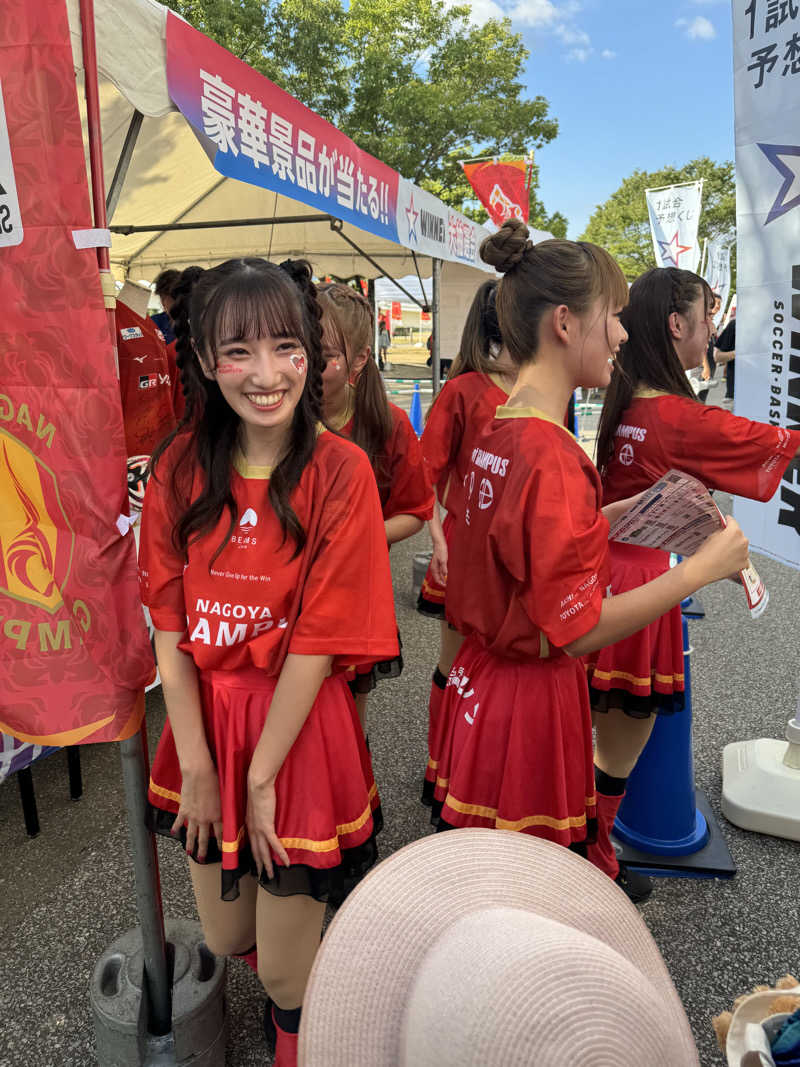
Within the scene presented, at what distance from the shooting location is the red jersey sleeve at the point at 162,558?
4.44ft

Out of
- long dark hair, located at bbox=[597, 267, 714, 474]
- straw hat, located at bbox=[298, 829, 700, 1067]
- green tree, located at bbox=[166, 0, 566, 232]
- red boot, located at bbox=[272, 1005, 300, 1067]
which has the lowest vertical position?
red boot, located at bbox=[272, 1005, 300, 1067]

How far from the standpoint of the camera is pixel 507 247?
1493mm

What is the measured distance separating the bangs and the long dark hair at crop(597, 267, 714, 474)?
3.55 ft

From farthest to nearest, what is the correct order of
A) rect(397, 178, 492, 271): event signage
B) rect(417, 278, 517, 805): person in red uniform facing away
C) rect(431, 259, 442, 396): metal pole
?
rect(431, 259, 442, 396): metal pole → rect(397, 178, 492, 271): event signage → rect(417, 278, 517, 805): person in red uniform facing away

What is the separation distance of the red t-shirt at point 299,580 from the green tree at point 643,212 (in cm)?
2882

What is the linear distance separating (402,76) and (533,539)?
17577mm

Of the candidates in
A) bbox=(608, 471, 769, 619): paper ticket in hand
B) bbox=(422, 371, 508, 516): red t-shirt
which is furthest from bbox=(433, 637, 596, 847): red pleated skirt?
bbox=(422, 371, 508, 516): red t-shirt

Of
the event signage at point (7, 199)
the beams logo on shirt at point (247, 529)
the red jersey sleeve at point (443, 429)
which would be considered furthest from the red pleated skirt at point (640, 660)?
the event signage at point (7, 199)

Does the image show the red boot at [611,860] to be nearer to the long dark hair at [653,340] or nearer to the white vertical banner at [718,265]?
the long dark hair at [653,340]

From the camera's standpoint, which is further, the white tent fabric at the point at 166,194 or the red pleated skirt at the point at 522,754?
the white tent fabric at the point at 166,194

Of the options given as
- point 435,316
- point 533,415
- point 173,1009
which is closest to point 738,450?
point 533,415

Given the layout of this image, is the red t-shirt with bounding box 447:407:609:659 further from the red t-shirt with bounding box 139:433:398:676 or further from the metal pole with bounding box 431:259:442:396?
the metal pole with bounding box 431:259:442:396

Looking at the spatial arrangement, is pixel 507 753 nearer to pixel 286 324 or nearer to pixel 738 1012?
pixel 738 1012

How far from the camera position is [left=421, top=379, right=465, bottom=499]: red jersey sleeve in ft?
9.02
